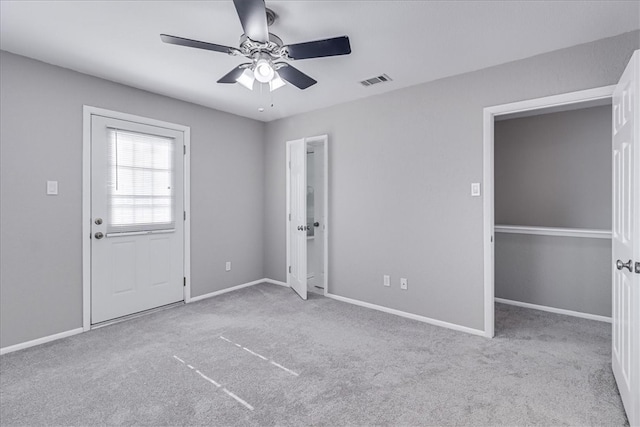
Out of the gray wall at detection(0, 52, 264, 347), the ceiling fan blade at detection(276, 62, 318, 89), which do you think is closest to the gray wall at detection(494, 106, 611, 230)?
the ceiling fan blade at detection(276, 62, 318, 89)

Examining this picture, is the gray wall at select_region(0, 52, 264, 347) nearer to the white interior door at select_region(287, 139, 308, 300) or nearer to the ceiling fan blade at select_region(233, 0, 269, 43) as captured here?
the white interior door at select_region(287, 139, 308, 300)

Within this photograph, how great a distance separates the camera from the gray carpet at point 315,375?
1876 mm

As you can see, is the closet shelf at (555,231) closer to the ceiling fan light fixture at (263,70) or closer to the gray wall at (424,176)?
the gray wall at (424,176)

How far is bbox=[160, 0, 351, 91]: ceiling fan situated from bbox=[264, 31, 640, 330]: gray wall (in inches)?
61.0

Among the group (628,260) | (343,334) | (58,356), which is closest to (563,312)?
(628,260)

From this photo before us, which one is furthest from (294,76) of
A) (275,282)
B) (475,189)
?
(275,282)

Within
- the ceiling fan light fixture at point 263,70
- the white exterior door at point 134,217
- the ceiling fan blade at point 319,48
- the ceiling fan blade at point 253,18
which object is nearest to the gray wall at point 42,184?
the white exterior door at point 134,217

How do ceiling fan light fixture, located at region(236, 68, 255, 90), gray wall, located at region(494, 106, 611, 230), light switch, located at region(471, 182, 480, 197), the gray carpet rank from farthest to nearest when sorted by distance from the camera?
gray wall, located at region(494, 106, 611, 230), light switch, located at region(471, 182, 480, 197), ceiling fan light fixture, located at region(236, 68, 255, 90), the gray carpet

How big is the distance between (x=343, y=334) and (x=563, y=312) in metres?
2.53

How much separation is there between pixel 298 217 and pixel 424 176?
1.75 meters

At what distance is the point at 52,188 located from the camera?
2.87m

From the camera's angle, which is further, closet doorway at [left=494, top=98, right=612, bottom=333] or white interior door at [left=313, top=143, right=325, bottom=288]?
white interior door at [left=313, top=143, right=325, bottom=288]

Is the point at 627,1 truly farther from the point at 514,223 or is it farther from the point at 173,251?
the point at 173,251

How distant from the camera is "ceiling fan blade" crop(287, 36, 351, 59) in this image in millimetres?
1896
